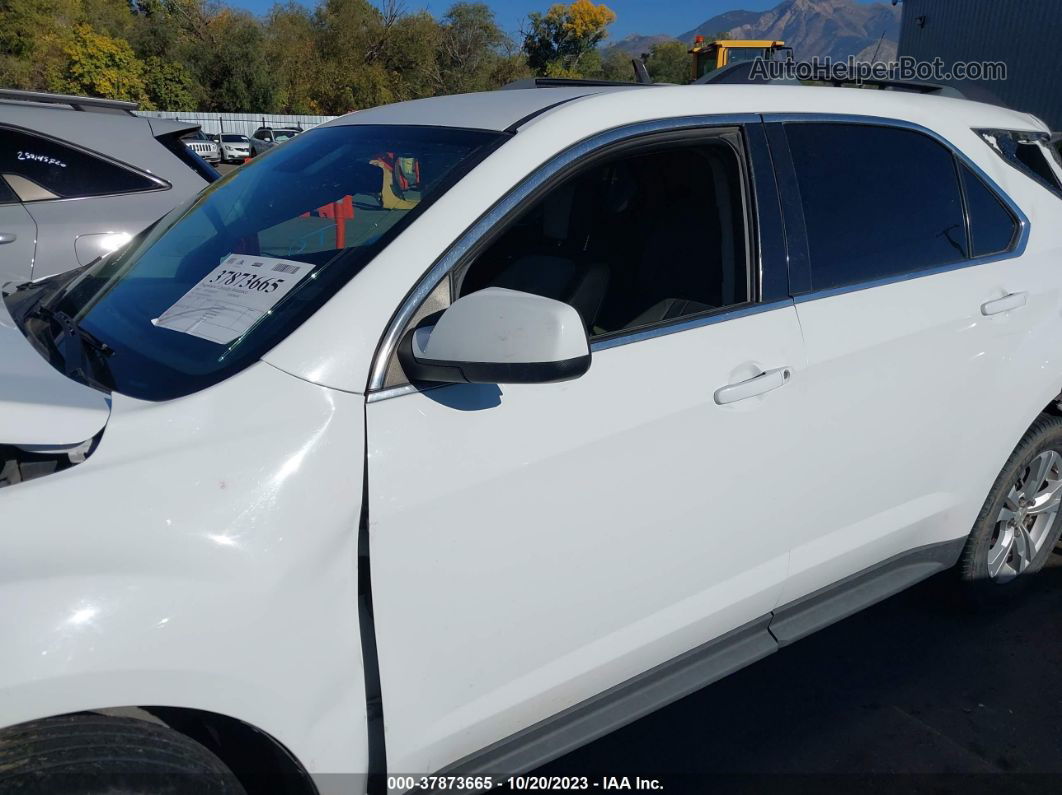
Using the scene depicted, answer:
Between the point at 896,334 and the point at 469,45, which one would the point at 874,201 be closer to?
the point at 896,334

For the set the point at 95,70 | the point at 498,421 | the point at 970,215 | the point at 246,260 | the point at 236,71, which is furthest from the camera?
the point at 236,71

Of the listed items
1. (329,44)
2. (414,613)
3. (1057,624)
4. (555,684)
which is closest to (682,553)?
(555,684)

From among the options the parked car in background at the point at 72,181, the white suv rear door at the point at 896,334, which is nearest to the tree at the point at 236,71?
the parked car in background at the point at 72,181

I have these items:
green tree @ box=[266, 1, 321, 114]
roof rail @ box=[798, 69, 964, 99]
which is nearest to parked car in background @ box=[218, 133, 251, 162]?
green tree @ box=[266, 1, 321, 114]

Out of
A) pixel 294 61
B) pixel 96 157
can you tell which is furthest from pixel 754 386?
pixel 294 61

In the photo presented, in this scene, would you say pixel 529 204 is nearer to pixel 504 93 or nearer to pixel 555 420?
pixel 555 420

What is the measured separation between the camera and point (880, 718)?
2789 millimetres

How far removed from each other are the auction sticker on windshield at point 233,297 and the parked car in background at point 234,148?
3060cm

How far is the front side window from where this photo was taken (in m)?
2.26

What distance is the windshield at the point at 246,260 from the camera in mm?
1736

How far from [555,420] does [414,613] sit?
46 cm

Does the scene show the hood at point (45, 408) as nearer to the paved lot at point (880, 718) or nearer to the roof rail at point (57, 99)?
the paved lot at point (880, 718)

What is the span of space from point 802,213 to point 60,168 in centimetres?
376

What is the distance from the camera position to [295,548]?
152 centimetres
